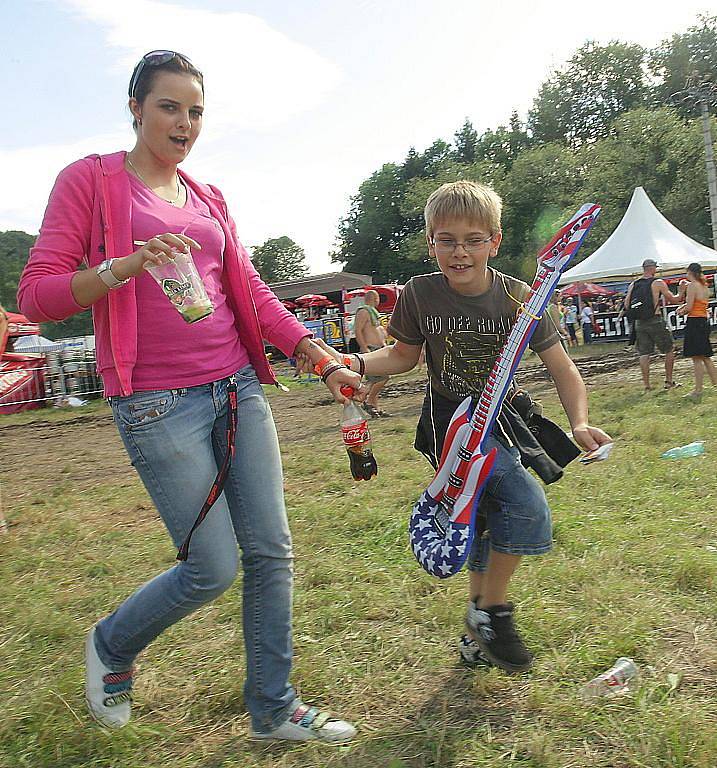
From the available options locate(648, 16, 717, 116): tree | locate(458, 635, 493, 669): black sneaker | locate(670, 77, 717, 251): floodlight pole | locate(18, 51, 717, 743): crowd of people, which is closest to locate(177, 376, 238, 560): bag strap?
locate(18, 51, 717, 743): crowd of people

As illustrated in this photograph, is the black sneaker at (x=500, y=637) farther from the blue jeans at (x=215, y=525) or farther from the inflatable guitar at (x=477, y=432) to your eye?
the blue jeans at (x=215, y=525)

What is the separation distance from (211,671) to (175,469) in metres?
1.18

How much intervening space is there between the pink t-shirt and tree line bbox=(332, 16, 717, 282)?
132 ft

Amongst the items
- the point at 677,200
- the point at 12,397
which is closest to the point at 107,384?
the point at 12,397

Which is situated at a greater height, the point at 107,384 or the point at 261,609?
the point at 107,384

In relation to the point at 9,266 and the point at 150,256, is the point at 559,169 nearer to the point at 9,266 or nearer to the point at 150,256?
the point at 9,266

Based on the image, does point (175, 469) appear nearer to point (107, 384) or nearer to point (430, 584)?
point (107, 384)

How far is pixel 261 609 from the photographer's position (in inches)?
101

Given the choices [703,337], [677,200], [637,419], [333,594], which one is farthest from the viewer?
[677,200]

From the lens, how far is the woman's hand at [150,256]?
220 cm

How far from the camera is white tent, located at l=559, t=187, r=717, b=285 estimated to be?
68.0ft

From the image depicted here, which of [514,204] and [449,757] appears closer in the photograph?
[449,757]

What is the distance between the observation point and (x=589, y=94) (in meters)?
67.3

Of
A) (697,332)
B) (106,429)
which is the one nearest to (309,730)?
(697,332)
